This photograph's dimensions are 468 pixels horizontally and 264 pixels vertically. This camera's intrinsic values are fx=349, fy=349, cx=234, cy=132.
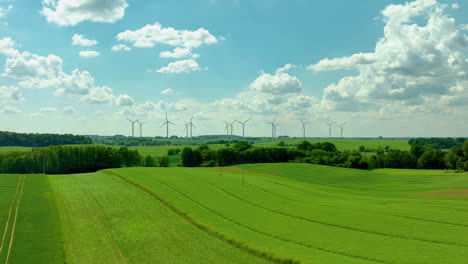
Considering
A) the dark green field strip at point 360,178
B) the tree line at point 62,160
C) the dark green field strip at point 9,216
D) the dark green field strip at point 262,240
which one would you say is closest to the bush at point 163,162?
the tree line at point 62,160

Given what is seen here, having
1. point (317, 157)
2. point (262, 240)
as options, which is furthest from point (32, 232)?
point (317, 157)

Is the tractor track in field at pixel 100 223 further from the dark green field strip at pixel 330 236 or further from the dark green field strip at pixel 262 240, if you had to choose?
the dark green field strip at pixel 330 236

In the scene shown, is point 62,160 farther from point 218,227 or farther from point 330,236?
point 330,236

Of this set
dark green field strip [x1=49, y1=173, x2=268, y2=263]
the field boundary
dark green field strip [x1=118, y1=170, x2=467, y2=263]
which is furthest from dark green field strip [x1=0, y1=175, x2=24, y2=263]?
dark green field strip [x1=118, y1=170, x2=467, y2=263]

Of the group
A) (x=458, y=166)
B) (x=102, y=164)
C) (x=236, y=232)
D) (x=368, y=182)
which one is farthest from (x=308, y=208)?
(x=102, y=164)

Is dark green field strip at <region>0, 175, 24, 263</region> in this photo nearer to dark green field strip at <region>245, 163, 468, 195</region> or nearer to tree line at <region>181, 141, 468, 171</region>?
dark green field strip at <region>245, 163, 468, 195</region>

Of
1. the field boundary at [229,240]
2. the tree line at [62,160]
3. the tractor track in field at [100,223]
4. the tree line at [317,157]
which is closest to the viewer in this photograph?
the field boundary at [229,240]
